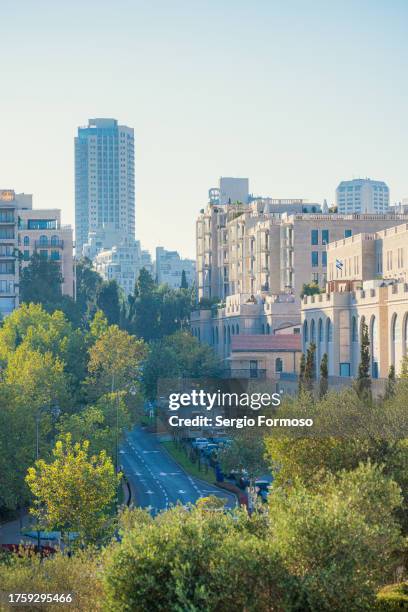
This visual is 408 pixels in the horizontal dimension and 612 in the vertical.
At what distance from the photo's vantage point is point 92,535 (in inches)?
2744

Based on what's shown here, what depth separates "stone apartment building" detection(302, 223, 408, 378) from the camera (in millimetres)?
108125

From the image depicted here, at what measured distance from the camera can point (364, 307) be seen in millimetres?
116000

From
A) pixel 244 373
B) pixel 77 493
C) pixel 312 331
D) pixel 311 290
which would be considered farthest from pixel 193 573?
pixel 311 290

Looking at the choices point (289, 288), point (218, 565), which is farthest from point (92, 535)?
point (289, 288)

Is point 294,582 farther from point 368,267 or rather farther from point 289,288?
point 289,288

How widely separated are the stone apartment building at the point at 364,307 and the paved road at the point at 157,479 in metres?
15.8

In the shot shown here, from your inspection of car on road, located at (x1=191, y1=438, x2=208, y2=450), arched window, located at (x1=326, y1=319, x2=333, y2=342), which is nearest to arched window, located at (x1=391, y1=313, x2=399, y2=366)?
arched window, located at (x1=326, y1=319, x2=333, y2=342)

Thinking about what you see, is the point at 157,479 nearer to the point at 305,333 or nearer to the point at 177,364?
the point at 305,333

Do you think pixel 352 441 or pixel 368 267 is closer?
pixel 352 441

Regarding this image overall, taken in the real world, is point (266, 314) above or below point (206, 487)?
above

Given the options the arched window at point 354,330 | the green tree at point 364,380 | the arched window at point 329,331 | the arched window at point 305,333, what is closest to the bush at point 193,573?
the green tree at point 364,380

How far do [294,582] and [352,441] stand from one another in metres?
Result: 25.2

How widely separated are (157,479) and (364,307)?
22057mm

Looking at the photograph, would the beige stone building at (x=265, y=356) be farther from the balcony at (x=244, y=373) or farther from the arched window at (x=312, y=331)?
the arched window at (x=312, y=331)
